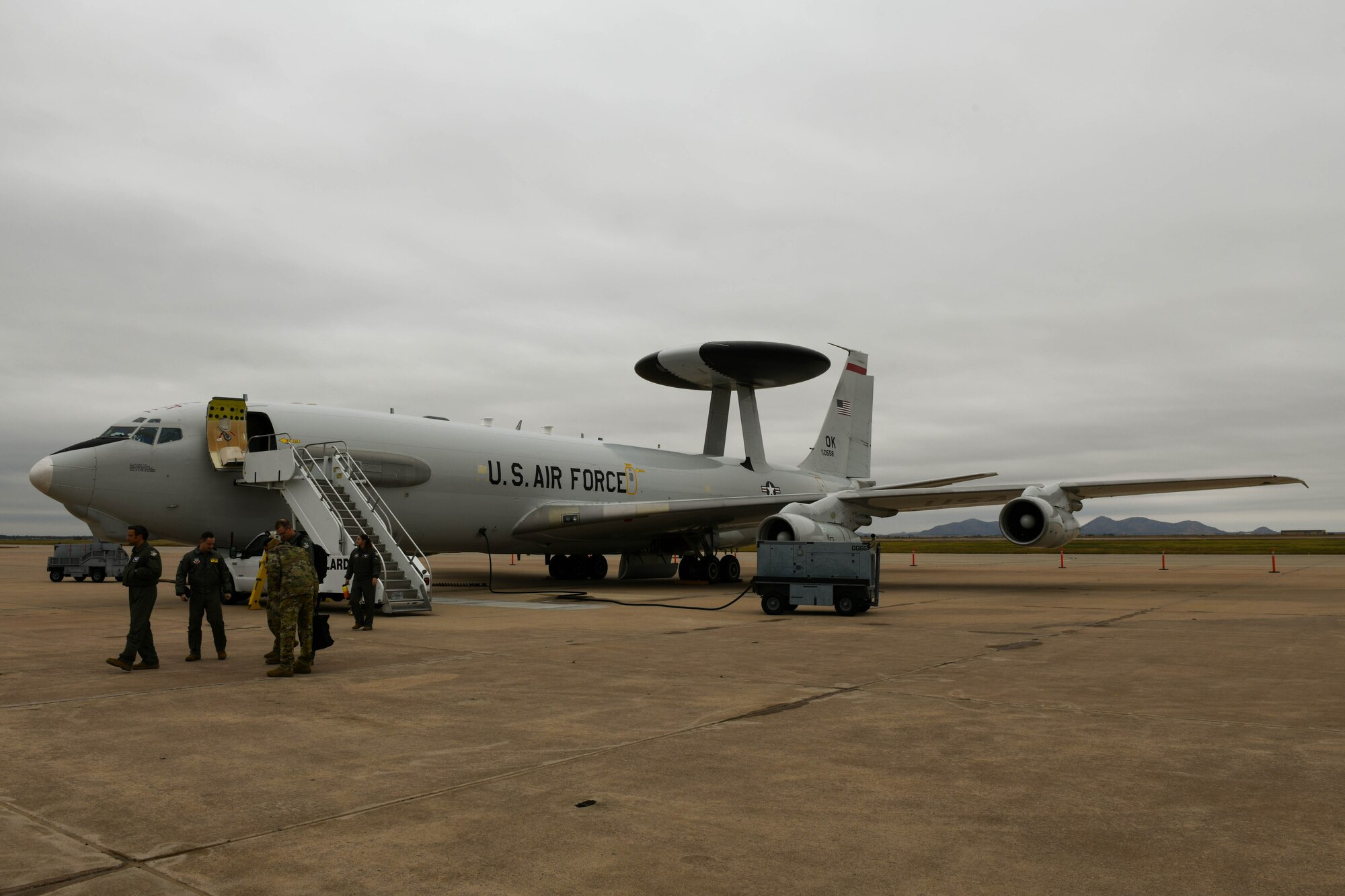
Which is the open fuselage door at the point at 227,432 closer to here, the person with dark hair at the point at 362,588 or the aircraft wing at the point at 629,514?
the person with dark hair at the point at 362,588

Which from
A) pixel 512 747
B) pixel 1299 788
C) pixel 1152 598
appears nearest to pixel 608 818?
pixel 512 747

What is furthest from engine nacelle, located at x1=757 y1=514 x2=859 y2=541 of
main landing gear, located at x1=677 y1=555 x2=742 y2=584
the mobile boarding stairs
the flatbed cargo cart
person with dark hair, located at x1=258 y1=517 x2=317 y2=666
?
person with dark hair, located at x1=258 y1=517 x2=317 y2=666

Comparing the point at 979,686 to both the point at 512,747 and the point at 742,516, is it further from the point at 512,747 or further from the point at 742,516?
the point at 742,516

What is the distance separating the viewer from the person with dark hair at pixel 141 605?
9688 millimetres

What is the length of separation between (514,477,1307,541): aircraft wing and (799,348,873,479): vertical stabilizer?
9208 mm

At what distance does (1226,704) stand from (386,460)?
16763mm

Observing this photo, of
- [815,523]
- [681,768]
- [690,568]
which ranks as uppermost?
[815,523]

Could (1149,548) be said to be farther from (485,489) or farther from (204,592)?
(204,592)

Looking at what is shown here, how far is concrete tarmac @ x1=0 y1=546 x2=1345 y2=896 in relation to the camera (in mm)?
4055

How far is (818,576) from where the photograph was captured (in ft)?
55.7

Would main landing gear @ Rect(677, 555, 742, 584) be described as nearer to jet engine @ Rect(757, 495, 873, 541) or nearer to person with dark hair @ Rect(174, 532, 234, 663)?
jet engine @ Rect(757, 495, 873, 541)

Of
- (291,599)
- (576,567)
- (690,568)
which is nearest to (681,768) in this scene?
(291,599)

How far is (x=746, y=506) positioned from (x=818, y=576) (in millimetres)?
7183

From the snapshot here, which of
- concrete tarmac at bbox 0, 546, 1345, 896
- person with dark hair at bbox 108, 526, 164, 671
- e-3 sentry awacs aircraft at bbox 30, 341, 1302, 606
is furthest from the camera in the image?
e-3 sentry awacs aircraft at bbox 30, 341, 1302, 606
